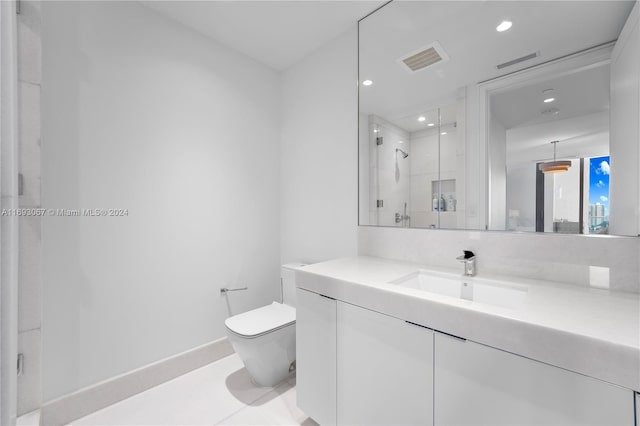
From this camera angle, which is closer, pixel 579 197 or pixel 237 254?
pixel 579 197

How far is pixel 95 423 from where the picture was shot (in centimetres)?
150

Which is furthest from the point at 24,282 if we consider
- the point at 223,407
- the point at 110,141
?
the point at 223,407

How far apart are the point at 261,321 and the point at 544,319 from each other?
1473mm

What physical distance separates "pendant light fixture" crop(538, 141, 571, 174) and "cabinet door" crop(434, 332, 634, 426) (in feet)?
2.90

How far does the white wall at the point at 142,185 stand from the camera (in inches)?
58.7

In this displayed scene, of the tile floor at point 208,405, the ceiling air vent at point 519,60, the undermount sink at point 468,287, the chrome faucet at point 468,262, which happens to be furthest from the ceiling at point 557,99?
the tile floor at point 208,405

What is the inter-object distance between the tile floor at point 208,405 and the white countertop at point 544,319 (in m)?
0.86

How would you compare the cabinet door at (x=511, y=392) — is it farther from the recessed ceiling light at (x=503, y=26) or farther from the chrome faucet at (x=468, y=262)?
the recessed ceiling light at (x=503, y=26)

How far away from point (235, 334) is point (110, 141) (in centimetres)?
136

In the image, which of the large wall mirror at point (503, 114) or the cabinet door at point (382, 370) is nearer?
the cabinet door at point (382, 370)

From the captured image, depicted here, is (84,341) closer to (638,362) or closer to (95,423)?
(95,423)

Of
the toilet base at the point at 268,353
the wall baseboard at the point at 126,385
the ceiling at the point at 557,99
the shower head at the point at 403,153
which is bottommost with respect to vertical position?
the wall baseboard at the point at 126,385

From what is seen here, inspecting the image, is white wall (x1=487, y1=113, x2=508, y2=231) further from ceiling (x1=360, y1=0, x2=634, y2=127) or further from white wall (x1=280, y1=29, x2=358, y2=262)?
white wall (x1=280, y1=29, x2=358, y2=262)

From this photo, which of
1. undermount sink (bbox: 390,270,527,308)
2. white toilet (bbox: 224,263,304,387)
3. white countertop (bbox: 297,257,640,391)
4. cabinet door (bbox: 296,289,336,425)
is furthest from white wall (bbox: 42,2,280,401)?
white countertop (bbox: 297,257,640,391)
